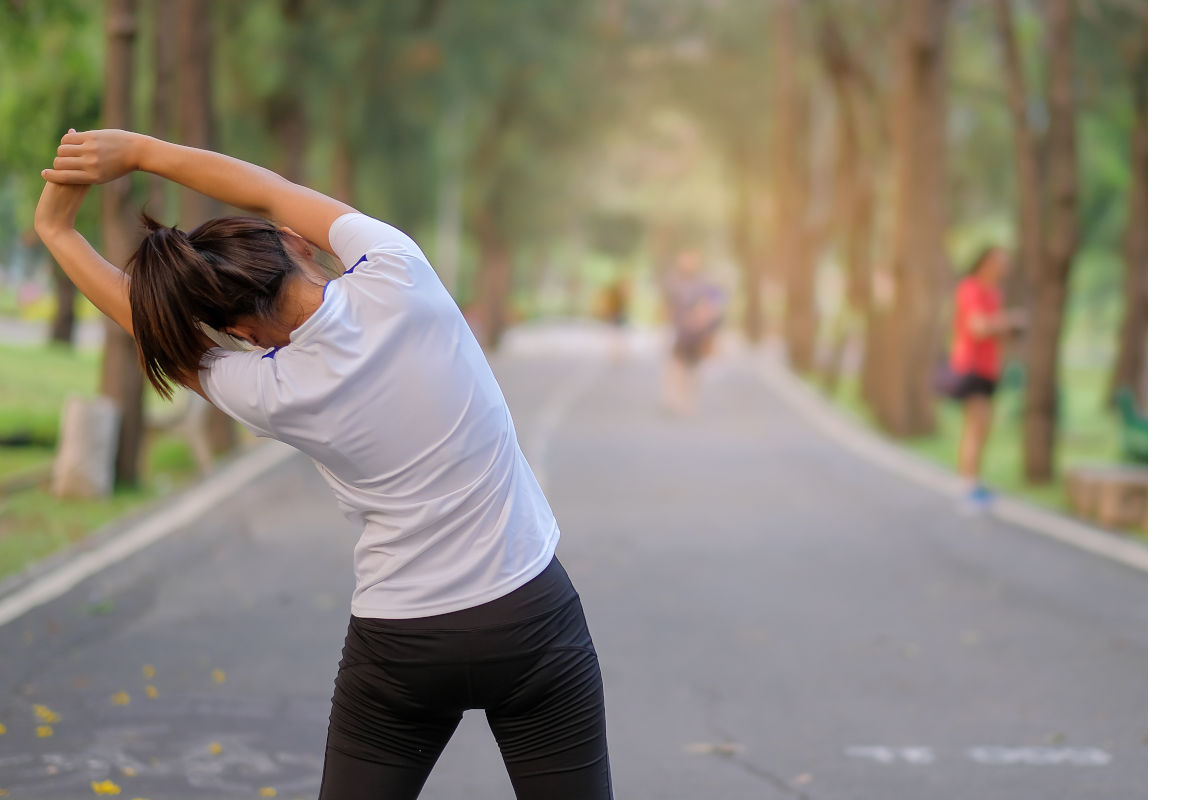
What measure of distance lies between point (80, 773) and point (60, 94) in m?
14.9

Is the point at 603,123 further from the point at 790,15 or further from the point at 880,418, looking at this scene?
the point at 880,418

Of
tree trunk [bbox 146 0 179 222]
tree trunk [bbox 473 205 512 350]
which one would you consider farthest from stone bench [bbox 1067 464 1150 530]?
tree trunk [bbox 473 205 512 350]

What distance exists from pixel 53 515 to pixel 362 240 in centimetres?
979

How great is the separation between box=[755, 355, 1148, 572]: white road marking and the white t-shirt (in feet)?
26.8

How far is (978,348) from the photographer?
45.0 ft

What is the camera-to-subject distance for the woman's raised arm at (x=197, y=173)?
118 inches

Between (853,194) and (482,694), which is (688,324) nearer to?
(853,194)

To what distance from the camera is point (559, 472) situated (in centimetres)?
1587

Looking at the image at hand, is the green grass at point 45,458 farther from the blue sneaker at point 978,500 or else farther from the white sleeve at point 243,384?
the white sleeve at point 243,384

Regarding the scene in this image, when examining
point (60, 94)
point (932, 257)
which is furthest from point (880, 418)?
point (60, 94)

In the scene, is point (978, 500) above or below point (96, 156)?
below

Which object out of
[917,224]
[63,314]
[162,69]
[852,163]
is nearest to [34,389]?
[162,69]

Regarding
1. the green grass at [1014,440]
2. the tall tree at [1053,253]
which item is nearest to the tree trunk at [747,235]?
the green grass at [1014,440]
